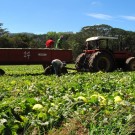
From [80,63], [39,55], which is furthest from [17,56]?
[80,63]

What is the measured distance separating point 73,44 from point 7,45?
13.6 meters

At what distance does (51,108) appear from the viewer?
4734mm

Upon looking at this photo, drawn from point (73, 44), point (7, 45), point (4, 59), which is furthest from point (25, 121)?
point (7, 45)

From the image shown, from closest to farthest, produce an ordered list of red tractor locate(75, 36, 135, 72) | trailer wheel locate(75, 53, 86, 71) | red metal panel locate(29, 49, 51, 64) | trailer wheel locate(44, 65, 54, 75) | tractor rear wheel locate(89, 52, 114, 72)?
red metal panel locate(29, 49, 51, 64) → trailer wheel locate(44, 65, 54, 75) → tractor rear wheel locate(89, 52, 114, 72) → red tractor locate(75, 36, 135, 72) → trailer wheel locate(75, 53, 86, 71)

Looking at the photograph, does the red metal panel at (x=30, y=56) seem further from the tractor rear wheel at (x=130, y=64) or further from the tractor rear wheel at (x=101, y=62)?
the tractor rear wheel at (x=130, y=64)

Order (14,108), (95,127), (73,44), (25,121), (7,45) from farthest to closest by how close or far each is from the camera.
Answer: (7,45)
(73,44)
(14,108)
(25,121)
(95,127)

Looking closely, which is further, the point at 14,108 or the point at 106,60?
the point at 106,60

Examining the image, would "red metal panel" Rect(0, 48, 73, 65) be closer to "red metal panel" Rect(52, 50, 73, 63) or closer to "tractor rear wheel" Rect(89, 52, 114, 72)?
"red metal panel" Rect(52, 50, 73, 63)

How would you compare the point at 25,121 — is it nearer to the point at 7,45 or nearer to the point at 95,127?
the point at 95,127

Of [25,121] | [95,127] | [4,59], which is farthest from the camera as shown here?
[4,59]

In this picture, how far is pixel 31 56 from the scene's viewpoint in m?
21.0

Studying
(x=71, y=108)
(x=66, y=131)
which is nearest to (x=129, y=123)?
(x=66, y=131)

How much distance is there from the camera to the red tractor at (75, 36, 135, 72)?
70.9ft

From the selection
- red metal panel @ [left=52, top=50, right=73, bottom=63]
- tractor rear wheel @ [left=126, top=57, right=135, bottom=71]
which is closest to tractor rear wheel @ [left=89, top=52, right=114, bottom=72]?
tractor rear wheel @ [left=126, top=57, right=135, bottom=71]
